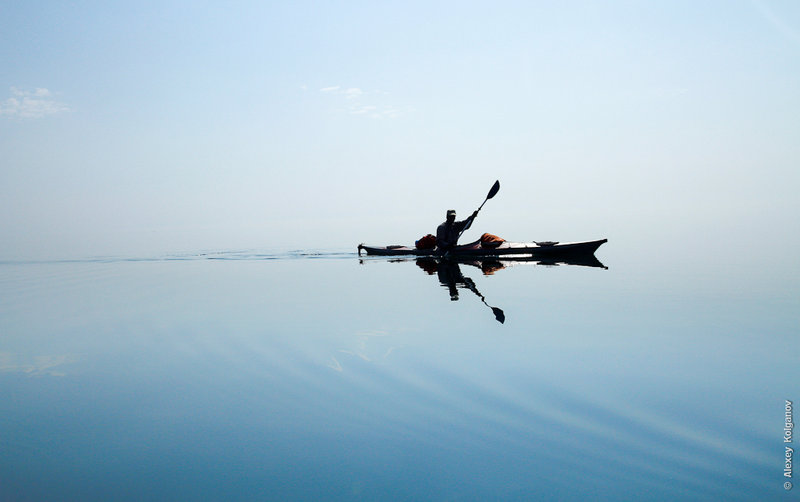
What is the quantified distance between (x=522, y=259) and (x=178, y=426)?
31.5 metres

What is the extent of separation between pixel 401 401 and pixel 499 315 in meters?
7.58

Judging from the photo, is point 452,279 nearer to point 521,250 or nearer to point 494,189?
point 521,250

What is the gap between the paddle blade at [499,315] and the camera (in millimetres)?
13562

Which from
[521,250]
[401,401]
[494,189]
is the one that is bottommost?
[401,401]

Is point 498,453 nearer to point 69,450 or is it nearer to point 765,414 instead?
point 765,414

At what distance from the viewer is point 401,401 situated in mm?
7156

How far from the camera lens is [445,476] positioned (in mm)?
5047

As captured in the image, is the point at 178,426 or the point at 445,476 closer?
the point at 445,476

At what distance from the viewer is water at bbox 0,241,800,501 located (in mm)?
5004

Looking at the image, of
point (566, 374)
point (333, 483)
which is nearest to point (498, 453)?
point (333, 483)

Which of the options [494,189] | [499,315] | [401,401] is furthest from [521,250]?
[401,401]

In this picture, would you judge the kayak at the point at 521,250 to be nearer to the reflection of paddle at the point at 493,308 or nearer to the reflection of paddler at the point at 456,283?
the reflection of paddler at the point at 456,283

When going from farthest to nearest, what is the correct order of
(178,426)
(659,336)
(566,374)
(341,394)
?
1. (659,336)
2. (566,374)
3. (341,394)
4. (178,426)

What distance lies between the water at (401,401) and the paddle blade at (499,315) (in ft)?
0.53
